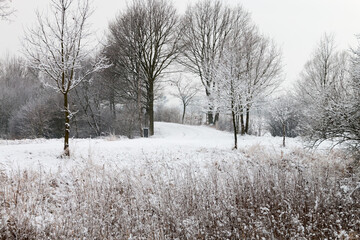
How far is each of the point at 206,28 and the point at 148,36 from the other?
7.03m

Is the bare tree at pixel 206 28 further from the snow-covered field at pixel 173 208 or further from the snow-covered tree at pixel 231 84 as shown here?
the snow-covered field at pixel 173 208

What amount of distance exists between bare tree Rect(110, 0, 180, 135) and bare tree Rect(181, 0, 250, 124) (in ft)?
7.89

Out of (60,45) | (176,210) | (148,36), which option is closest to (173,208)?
(176,210)

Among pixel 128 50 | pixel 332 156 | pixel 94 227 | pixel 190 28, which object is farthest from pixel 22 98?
pixel 332 156

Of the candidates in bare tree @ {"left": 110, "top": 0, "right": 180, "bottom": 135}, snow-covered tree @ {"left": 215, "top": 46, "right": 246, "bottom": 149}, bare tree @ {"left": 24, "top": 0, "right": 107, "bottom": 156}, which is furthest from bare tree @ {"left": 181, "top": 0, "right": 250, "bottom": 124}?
bare tree @ {"left": 24, "top": 0, "right": 107, "bottom": 156}

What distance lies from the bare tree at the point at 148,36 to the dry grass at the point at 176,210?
13.7 meters

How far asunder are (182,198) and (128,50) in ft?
51.4


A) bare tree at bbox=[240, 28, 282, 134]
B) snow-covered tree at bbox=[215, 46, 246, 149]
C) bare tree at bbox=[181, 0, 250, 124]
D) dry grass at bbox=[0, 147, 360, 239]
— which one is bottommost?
dry grass at bbox=[0, 147, 360, 239]

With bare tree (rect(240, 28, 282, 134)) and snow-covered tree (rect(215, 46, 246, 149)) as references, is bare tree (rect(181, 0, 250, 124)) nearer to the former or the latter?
bare tree (rect(240, 28, 282, 134))

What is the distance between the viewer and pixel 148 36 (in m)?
18.7

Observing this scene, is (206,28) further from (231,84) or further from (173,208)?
(173,208)

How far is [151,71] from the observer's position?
19562 millimetres

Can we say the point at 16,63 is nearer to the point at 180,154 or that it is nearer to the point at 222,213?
the point at 180,154

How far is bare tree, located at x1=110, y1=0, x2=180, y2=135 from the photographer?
17844 mm
